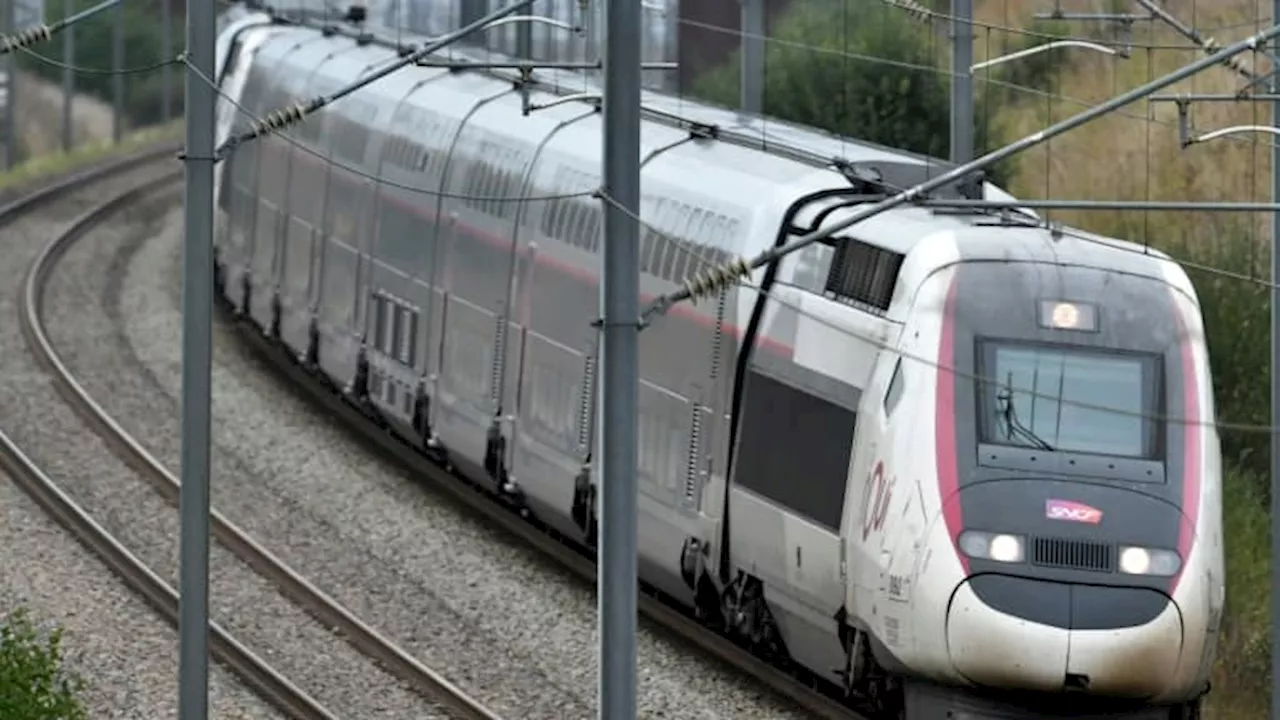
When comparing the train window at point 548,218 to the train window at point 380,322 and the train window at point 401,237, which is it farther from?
the train window at point 380,322

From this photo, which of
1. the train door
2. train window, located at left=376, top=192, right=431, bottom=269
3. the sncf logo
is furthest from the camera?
the train door

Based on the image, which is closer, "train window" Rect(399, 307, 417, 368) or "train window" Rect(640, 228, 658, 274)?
"train window" Rect(640, 228, 658, 274)

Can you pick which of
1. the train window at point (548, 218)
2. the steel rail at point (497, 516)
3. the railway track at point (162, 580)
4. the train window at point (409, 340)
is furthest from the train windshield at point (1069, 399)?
the train window at point (409, 340)

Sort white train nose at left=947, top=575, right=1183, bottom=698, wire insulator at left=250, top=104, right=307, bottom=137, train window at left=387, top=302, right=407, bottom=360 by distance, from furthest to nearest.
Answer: train window at left=387, top=302, right=407, bottom=360 < wire insulator at left=250, top=104, right=307, bottom=137 < white train nose at left=947, top=575, right=1183, bottom=698

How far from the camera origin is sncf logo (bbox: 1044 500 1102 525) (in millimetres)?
14266

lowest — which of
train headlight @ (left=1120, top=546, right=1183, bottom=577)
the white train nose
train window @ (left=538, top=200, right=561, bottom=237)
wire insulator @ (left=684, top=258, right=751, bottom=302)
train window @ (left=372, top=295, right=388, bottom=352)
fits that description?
train window @ (left=372, top=295, right=388, bottom=352)

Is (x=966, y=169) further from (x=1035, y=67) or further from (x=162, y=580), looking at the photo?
(x=1035, y=67)

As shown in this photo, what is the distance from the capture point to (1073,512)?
1428 cm

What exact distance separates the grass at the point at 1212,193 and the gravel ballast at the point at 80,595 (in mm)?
6825

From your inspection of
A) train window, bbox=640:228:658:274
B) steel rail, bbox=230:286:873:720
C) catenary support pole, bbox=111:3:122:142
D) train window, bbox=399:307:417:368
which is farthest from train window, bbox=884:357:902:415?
catenary support pole, bbox=111:3:122:142

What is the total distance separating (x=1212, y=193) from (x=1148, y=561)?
18.9 m

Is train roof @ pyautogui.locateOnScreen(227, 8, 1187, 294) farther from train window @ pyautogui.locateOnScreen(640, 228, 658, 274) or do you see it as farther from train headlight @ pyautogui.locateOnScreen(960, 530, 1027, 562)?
train headlight @ pyautogui.locateOnScreen(960, 530, 1027, 562)

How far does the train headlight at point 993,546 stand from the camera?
560 inches

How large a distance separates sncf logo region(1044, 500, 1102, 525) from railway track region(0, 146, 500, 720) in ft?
14.9
